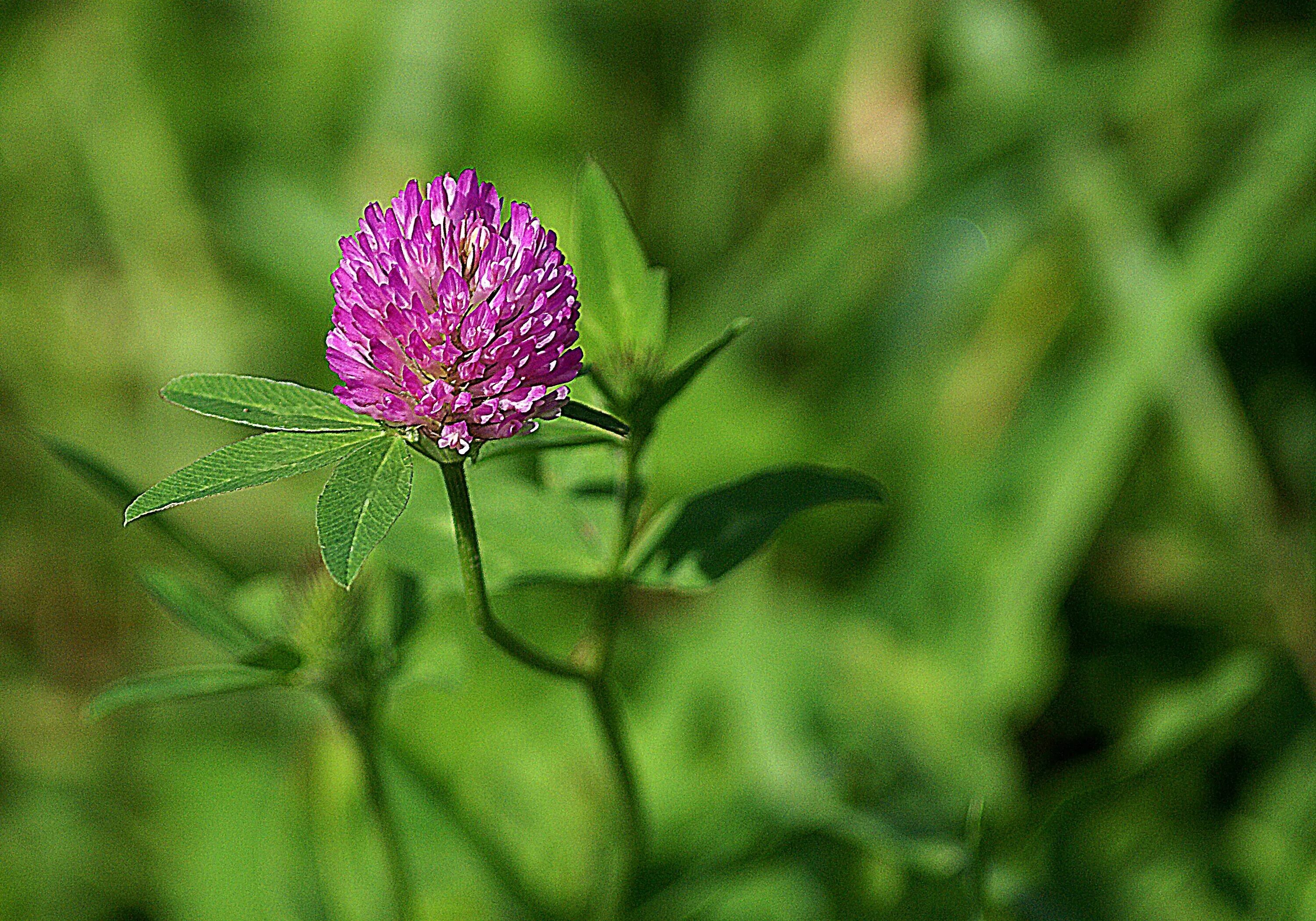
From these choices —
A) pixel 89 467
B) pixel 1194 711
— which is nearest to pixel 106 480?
pixel 89 467

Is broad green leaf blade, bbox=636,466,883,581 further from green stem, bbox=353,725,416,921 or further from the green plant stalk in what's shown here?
green stem, bbox=353,725,416,921

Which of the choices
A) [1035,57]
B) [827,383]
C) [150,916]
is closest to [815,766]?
[827,383]

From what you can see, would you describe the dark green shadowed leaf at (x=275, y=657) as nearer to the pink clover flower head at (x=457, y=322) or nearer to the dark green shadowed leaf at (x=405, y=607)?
the dark green shadowed leaf at (x=405, y=607)

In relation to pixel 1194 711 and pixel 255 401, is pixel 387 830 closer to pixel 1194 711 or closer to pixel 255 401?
pixel 255 401

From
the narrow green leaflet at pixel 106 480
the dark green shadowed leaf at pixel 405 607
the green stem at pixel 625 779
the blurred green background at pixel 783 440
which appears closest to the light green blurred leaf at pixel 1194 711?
the blurred green background at pixel 783 440

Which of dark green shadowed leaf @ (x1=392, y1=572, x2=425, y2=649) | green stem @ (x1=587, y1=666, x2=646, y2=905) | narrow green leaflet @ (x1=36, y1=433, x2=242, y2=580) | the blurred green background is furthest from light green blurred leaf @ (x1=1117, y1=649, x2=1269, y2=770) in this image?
narrow green leaflet @ (x1=36, y1=433, x2=242, y2=580)

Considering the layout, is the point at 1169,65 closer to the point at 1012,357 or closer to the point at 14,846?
the point at 1012,357
